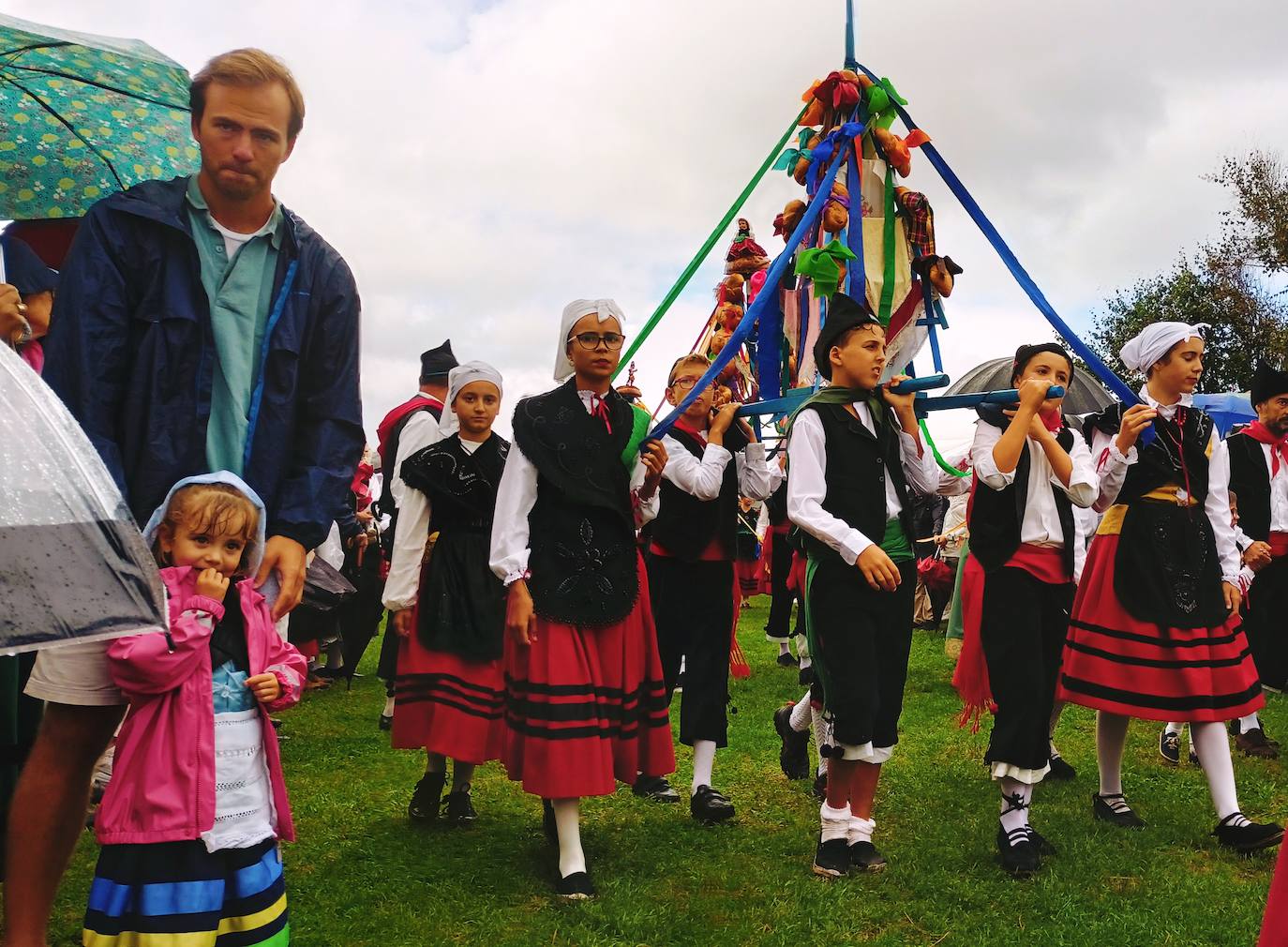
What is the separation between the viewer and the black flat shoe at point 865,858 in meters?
3.79

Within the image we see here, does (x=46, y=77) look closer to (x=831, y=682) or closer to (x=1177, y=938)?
(x=831, y=682)

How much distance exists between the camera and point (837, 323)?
382 cm

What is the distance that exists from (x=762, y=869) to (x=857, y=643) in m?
0.88

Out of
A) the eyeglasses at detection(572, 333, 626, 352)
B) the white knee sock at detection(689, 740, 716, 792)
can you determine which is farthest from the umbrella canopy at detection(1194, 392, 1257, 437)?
the eyeglasses at detection(572, 333, 626, 352)

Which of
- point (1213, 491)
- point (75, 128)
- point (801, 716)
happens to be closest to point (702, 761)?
point (801, 716)

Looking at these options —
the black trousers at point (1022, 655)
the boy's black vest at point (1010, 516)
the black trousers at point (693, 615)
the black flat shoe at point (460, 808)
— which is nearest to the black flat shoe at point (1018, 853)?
the black trousers at point (1022, 655)

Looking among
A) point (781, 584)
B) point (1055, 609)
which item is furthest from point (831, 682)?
point (781, 584)

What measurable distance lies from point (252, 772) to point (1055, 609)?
2.89 m

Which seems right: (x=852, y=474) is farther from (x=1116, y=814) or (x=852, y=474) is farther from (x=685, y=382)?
(x=1116, y=814)

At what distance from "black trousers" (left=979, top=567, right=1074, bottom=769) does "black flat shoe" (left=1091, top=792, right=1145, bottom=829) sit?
632mm

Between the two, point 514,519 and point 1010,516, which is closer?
point 514,519

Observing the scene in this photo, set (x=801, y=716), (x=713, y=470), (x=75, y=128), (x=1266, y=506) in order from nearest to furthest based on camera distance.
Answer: (x=75, y=128) < (x=713, y=470) < (x=801, y=716) < (x=1266, y=506)

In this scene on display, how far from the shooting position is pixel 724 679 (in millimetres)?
4766

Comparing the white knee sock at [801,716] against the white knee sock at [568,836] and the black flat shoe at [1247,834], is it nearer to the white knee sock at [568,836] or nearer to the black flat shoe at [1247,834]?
the white knee sock at [568,836]
